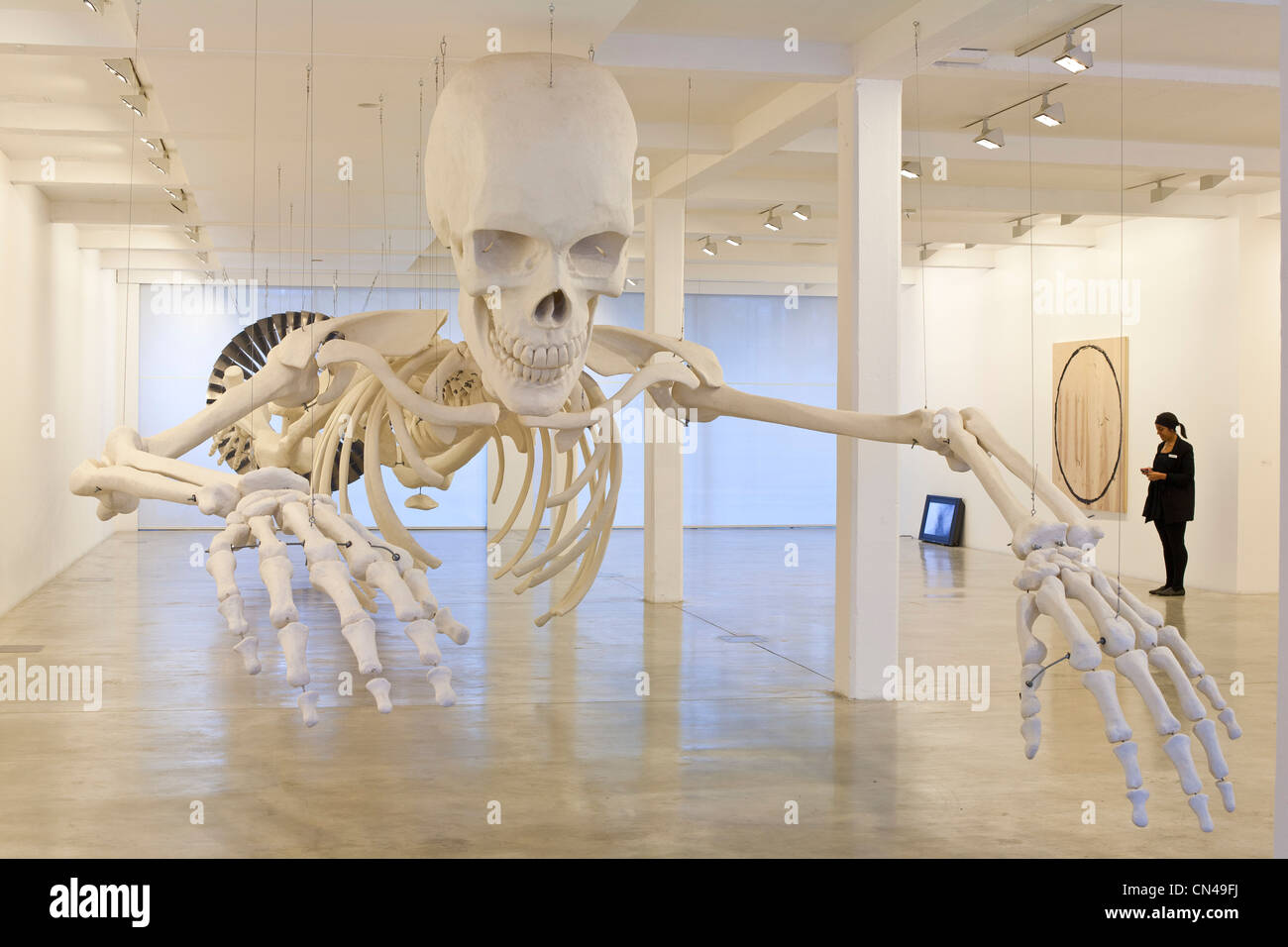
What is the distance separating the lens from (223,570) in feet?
9.56

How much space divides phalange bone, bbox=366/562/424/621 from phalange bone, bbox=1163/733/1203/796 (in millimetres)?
1701

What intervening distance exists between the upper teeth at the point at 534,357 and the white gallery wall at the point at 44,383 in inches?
266

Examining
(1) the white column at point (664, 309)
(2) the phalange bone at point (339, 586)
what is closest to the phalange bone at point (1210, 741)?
(2) the phalange bone at point (339, 586)

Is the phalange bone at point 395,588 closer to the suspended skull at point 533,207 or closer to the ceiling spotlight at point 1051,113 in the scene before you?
the suspended skull at point 533,207

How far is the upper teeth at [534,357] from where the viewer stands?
3971mm

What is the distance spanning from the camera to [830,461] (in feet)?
60.5

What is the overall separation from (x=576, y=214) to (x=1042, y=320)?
36.1ft

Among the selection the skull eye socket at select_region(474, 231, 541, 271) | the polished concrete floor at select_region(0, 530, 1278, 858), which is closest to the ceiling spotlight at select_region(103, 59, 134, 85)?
the polished concrete floor at select_region(0, 530, 1278, 858)

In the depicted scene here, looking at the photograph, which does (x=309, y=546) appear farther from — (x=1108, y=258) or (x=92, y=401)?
(x=92, y=401)

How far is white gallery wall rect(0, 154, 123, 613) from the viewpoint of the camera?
9.59 metres

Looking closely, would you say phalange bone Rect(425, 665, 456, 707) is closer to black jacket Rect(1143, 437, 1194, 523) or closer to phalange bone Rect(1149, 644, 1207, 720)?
phalange bone Rect(1149, 644, 1207, 720)

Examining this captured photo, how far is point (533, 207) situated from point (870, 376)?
313 cm

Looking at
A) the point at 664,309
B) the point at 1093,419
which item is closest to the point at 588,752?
the point at 664,309

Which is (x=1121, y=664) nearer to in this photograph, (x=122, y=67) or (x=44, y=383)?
(x=122, y=67)
